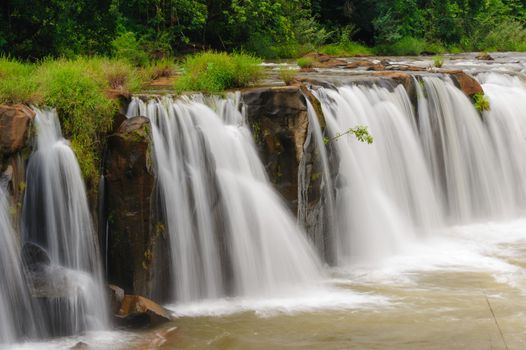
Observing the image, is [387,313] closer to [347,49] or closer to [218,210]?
[218,210]

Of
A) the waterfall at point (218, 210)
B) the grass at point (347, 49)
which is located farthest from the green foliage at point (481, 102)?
the grass at point (347, 49)

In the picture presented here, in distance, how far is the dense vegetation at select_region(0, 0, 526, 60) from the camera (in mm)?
13047

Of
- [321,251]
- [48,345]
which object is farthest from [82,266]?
[321,251]

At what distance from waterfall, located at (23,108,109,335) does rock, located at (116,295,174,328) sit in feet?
0.65

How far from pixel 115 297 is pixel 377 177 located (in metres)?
5.27

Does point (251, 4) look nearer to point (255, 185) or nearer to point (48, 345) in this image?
point (255, 185)

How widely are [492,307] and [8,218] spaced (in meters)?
5.10

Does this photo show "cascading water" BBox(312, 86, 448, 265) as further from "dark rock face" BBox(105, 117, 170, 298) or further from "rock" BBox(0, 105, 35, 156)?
"rock" BBox(0, 105, 35, 156)

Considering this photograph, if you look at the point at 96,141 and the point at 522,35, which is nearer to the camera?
the point at 96,141

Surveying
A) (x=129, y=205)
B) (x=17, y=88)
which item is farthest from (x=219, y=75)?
(x=17, y=88)

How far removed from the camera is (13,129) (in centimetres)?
733

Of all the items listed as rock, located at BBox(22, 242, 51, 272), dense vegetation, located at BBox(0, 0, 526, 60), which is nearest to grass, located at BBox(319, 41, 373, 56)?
dense vegetation, located at BBox(0, 0, 526, 60)

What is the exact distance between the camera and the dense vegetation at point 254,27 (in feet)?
42.8

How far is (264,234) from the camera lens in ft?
30.6
